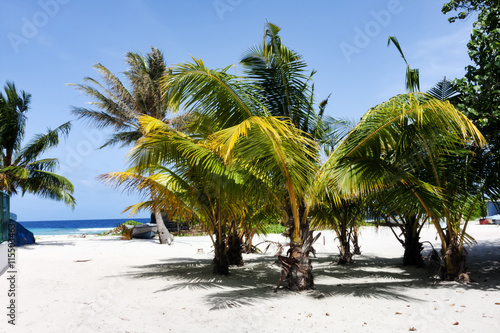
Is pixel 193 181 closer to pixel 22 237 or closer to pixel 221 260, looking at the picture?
pixel 221 260

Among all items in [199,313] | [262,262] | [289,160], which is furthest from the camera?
[262,262]

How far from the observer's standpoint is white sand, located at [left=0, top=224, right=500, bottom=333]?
188 inches

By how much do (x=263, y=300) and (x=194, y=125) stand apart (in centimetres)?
401

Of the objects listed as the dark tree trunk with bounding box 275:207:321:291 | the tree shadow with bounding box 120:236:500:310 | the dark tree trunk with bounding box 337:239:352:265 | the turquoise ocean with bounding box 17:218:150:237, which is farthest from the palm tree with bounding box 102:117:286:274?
the turquoise ocean with bounding box 17:218:150:237

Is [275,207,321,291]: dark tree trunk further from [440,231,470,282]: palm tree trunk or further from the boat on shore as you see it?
the boat on shore

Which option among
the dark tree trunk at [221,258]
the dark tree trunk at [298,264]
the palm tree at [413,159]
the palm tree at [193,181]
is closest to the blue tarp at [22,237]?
the palm tree at [193,181]

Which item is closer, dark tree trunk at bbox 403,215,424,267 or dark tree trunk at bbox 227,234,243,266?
dark tree trunk at bbox 403,215,424,267

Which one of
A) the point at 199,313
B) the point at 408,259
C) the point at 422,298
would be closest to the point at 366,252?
the point at 408,259

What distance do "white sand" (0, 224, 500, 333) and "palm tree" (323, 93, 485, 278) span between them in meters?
1.46

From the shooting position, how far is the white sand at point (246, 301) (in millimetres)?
4773

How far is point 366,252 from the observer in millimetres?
13727

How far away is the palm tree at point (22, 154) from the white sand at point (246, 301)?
294 inches

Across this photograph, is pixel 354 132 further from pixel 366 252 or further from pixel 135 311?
pixel 366 252

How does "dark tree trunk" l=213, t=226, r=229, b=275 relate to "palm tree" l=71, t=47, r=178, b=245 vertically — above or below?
below
